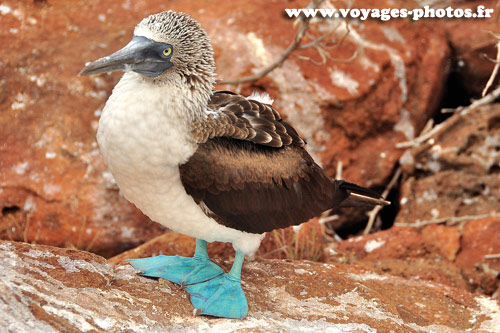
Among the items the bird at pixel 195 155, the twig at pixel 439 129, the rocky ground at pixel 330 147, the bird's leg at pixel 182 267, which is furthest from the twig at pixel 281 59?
the bird's leg at pixel 182 267

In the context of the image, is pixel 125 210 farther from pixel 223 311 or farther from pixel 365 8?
pixel 365 8

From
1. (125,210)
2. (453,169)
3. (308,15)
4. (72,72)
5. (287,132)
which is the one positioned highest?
(308,15)

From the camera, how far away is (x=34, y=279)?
3.13 meters

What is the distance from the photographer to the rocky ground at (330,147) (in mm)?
4918

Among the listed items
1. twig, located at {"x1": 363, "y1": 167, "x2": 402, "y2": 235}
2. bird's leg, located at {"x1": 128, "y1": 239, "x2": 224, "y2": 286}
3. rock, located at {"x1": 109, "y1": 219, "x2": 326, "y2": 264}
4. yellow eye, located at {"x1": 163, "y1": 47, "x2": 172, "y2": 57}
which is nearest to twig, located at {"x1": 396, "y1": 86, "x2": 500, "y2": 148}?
twig, located at {"x1": 363, "y1": 167, "x2": 402, "y2": 235}

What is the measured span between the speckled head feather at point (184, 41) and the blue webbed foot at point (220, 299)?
48.5 inches

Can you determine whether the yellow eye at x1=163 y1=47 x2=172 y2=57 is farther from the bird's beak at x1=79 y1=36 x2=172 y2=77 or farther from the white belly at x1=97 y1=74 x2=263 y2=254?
the white belly at x1=97 y1=74 x2=263 y2=254

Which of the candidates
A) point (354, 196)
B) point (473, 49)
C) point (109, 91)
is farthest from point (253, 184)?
point (473, 49)

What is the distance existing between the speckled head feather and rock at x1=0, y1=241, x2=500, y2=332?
4.05 ft

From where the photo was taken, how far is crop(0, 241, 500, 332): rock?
295 cm

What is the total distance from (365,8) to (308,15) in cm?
171

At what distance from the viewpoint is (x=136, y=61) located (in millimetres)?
3176

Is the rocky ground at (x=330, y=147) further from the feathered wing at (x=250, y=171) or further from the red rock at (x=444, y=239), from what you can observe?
the feathered wing at (x=250, y=171)

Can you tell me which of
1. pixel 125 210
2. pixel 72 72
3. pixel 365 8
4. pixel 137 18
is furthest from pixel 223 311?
pixel 365 8
